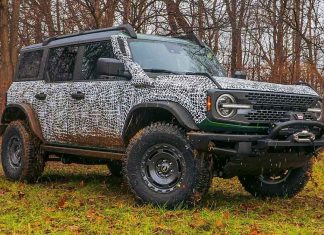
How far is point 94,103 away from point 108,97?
28 cm

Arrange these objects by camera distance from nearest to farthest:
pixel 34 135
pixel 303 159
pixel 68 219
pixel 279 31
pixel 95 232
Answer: pixel 95 232 < pixel 68 219 < pixel 303 159 < pixel 34 135 < pixel 279 31

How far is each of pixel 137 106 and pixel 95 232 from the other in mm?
1774

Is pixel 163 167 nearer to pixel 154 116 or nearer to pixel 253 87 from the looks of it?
pixel 154 116

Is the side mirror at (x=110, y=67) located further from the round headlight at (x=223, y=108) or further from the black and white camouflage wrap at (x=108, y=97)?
the round headlight at (x=223, y=108)

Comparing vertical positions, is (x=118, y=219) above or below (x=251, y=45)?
below

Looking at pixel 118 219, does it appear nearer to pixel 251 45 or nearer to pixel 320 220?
pixel 320 220

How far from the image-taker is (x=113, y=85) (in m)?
6.36

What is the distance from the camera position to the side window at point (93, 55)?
6.75 meters

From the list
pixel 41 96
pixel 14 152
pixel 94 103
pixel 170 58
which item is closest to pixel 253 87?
pixel 170 58

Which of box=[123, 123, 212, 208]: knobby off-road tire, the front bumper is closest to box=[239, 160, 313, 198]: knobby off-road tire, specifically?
the front bumper

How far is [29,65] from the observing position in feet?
27.1

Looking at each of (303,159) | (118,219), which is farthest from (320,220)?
(118,219)

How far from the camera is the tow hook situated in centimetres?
537

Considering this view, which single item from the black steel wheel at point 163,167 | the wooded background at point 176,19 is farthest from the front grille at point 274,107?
the wooded background at point 176,19
